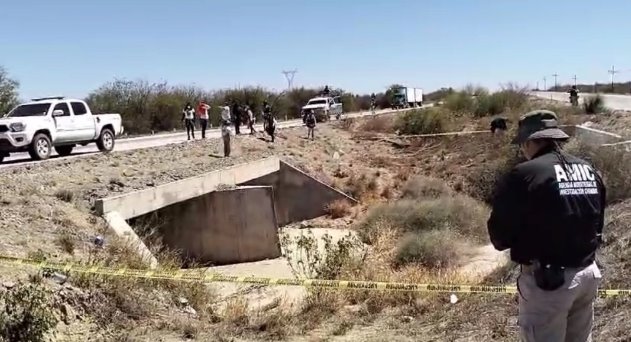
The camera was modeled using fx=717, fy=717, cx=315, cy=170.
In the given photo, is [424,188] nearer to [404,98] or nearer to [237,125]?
[237,125]

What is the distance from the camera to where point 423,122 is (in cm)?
4403

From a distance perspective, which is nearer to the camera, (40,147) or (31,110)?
(40,147)

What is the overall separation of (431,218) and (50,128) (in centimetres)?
1218

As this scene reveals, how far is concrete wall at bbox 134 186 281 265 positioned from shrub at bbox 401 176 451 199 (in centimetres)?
904

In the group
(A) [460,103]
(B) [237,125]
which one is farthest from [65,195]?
(A) [460,103]

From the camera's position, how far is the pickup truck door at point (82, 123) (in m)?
22.5

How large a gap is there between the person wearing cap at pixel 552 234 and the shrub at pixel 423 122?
39.4 m

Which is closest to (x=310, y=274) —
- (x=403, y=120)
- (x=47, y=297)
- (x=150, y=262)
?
(x=150, y=262)

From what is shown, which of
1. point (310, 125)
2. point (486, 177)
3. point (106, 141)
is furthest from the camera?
point (310, 125)

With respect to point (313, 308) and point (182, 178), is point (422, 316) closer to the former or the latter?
point (313, 308)

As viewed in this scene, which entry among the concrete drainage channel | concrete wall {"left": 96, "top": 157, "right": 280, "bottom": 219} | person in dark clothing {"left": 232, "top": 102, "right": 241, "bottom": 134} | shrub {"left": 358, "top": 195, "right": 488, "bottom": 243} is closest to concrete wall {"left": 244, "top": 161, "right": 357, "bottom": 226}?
concrete wall {"left": 96, "top": 157, "right": 280, "bottom": 219}

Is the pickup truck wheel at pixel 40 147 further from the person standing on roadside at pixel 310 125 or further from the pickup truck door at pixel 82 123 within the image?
the person standing on roadside at pixel 310 125

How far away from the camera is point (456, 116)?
47219mm

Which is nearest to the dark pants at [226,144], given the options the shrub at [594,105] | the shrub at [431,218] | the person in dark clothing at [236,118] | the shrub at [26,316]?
the shrub at [431,218]
